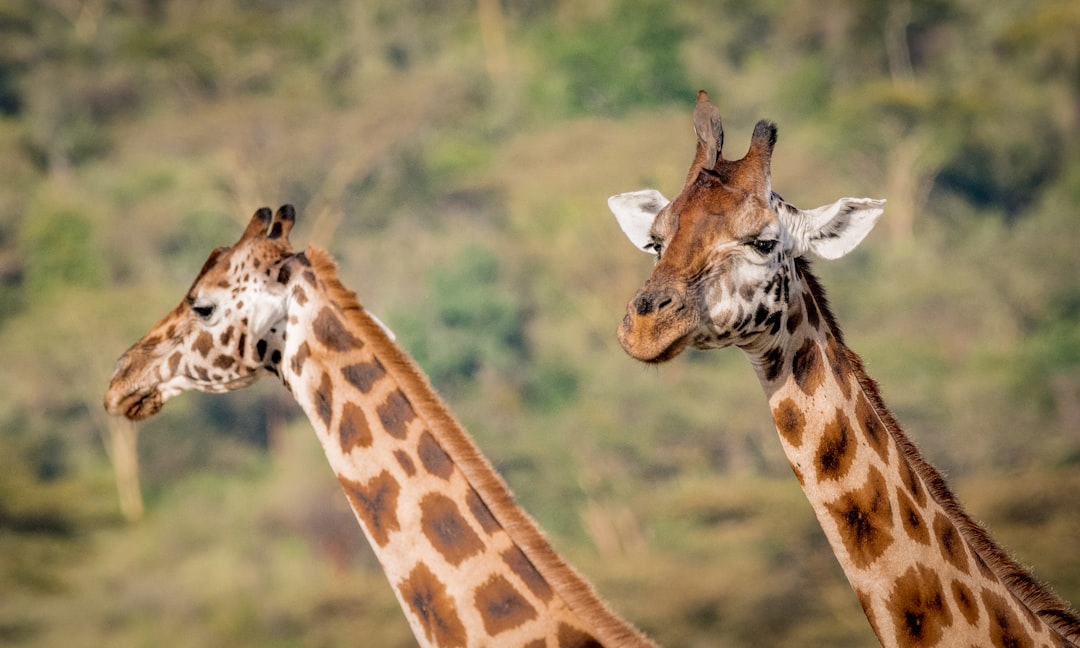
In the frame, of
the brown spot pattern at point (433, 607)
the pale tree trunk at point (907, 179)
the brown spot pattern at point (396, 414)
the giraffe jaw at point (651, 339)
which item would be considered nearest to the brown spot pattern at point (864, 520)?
the giraffe jaw at point (651, 339)

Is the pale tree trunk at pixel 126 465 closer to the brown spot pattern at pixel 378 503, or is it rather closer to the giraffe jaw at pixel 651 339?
the brown spot pattern at pixel 378 503

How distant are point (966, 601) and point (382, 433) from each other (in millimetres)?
2404

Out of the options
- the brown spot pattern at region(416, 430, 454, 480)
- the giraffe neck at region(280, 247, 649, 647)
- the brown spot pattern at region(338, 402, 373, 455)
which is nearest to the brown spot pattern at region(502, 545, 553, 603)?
the giraffe neck at region(280, 247, 649, 647)

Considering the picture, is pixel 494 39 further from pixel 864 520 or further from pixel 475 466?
pixel 864 520

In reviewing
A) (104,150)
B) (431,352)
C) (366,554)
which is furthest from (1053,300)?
(104,150)

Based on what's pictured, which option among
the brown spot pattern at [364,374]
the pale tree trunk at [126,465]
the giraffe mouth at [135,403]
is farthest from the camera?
the pale tree trunk at [126,465]

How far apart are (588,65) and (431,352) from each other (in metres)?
9.29

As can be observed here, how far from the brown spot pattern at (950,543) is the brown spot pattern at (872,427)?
1.10ft

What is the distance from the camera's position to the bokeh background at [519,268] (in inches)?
1125

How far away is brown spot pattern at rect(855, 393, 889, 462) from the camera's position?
19.3 ft

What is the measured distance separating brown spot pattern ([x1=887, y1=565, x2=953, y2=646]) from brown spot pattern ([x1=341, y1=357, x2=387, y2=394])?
2.24 metres

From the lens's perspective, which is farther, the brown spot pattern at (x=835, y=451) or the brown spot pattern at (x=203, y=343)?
the brown spot pattern at (x=203, y=343)

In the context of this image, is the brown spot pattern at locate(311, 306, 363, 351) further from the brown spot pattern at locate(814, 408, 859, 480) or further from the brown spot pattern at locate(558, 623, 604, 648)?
the brown spot pattern at locate(814, 408, 859, 480)

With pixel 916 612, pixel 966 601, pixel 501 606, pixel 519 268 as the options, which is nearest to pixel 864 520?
pixel 916 612
